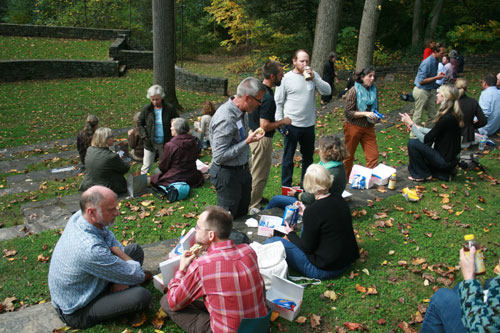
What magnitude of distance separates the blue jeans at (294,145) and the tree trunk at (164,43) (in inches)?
294

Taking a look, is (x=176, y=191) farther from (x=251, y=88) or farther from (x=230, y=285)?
(x=230, y=285)

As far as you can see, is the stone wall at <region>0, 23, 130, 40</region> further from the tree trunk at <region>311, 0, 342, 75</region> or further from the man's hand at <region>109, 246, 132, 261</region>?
the man's hand at <region>109, 246, 132, 261</region>

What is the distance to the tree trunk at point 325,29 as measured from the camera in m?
13.1

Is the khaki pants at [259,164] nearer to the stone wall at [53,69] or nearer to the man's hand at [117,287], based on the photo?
the man's hand at [117,287]

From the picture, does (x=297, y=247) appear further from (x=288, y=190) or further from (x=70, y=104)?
(x=70, y=104)

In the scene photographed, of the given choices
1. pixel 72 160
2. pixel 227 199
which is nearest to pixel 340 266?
pixel 227 199

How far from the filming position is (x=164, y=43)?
12.0m

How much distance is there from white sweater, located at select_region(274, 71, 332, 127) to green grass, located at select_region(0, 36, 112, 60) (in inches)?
763

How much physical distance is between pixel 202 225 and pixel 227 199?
195cm

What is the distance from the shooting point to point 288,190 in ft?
19.3

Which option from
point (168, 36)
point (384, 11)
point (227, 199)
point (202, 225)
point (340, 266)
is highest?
point (384, 11)

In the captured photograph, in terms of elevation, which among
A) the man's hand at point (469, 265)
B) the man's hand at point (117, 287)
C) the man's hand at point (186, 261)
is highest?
the man's hand at point (469, 265)

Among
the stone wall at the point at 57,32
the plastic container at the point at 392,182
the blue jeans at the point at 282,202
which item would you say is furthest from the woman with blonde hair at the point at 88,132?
the stone wall at the point at 57,32

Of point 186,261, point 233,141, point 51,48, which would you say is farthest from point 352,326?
point 51,48
